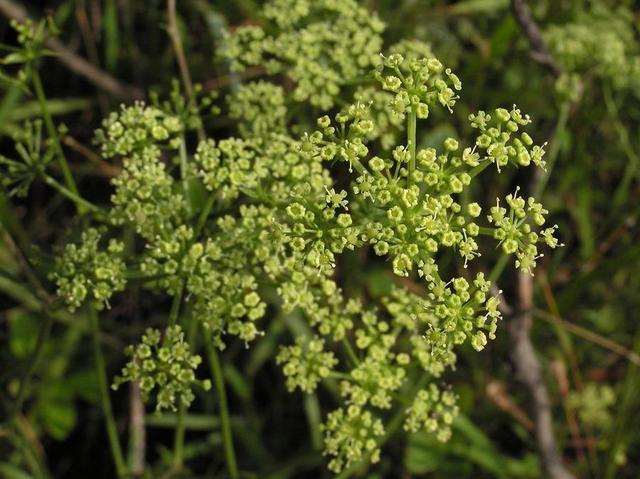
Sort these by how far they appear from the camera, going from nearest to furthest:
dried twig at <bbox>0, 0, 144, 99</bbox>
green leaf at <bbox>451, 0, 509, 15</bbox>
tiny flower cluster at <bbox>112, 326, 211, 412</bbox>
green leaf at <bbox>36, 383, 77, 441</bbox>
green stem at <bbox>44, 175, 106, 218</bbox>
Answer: tiny flower cluster at <bbox>112, 326, 211, 412</bbox> < green stem at <bbox>44, 175, 106, 218</bbox> < green leaf at <bbox>36, 383, 77, 441</bbox> < dried twig at <bbox>0, 0, 144, 99</bbox> < green leaf at <bbox>451, 0, 509, 15</bbox>

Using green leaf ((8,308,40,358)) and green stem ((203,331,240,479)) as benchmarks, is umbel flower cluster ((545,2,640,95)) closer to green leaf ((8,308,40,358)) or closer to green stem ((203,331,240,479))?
green stem ((203,331,240,479))

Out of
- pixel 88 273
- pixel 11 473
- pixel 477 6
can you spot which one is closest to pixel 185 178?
pixel 88 273

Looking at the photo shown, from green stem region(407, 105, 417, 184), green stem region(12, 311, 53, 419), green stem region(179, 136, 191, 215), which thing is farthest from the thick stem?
green stem region(407, 105, 417, 184)

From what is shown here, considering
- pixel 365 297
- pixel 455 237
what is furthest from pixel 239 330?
pixel 365 297

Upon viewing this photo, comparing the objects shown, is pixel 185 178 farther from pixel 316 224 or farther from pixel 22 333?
pixel 22 333

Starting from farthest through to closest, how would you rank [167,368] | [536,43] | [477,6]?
1. [477,6]
2. [536,43]
3. [167,368]

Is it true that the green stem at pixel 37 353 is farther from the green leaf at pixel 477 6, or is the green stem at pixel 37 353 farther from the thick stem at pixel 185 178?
the green leaf at pixel 477 6
